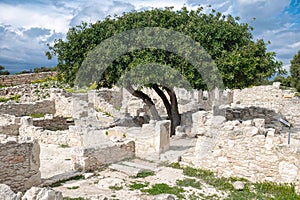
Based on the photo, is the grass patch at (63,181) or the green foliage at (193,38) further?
the green foliage at (193,38)

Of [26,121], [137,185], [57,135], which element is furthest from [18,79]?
[137,185]

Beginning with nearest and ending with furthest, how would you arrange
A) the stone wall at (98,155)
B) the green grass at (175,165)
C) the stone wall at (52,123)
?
the stone wall at (98,155), the green grass at (175,165), the stone wall at (52,123)

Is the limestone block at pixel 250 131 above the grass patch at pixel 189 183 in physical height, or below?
above

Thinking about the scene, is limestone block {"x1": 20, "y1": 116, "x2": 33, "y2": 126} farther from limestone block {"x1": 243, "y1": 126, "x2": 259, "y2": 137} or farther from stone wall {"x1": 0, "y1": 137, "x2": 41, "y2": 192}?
limestone block {"x1": 243, "y1": 126, "x2": 259, "y2": 137}

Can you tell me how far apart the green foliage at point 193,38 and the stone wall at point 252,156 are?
3.77 m

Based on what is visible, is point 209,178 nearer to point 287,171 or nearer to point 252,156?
point 252,156

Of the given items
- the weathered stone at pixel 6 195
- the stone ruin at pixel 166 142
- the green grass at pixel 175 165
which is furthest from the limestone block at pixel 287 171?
the weathered stone at pixel 6 195

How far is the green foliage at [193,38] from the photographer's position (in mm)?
13391

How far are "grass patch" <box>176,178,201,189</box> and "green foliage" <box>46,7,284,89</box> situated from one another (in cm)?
510

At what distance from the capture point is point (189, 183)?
9.10 meters

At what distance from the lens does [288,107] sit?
2062 centimetres

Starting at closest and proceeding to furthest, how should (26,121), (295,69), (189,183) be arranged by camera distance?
(189,183)
(26,121)
(295,69)

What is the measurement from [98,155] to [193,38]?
6362 millimetres

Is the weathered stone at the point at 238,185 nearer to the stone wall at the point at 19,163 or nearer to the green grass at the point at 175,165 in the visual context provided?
the green grass at the point at 175,165
